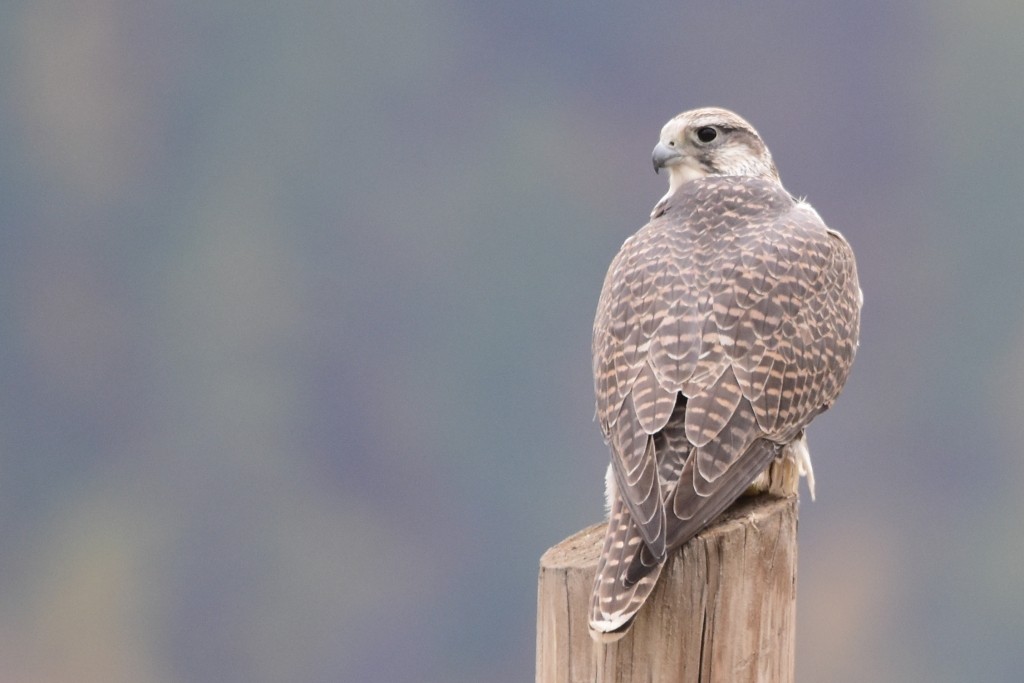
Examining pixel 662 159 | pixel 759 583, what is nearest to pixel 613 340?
pixel 759 583

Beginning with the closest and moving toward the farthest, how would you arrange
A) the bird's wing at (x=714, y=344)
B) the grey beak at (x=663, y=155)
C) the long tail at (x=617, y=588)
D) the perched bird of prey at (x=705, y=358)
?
the long tail at (x=617, y=588) → the perched bird of prey at (x=705, y=358) → the bird's wing at (x=714, y=344) → the grey beak at (x=663, y=155)

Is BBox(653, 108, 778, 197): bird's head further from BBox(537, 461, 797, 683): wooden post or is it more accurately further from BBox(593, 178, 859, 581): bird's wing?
BBox(537, 461, 797, 683): wooden post

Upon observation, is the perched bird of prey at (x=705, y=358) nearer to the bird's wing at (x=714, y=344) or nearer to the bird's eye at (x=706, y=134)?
the bird's wing at (x=714, y=344)

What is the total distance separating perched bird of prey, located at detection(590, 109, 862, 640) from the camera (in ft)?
8.72

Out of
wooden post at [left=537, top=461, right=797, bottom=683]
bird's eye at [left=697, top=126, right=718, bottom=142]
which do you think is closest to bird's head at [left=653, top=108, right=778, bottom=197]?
bird's eye at [left=697, top=126, right=718, bottom=142]

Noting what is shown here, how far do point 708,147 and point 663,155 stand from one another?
0.15 m

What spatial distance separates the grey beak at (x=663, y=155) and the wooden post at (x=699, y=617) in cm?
136

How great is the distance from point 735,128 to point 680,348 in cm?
115

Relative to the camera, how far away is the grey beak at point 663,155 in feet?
12.5

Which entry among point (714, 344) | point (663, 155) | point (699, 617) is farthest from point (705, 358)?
point (663, 155)

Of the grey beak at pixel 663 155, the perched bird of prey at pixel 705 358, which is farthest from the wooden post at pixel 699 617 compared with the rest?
the grey beak at pixel 663 155

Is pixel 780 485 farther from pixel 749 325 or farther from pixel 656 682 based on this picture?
pixel 656 682

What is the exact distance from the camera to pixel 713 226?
3.33 metres

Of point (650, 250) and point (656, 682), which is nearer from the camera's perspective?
point (656, 682)
